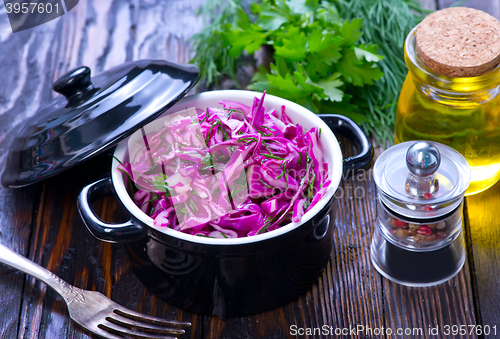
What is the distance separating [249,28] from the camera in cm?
125

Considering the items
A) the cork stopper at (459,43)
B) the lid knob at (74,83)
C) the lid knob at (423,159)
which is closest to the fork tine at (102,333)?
the lid knob at (74,83)

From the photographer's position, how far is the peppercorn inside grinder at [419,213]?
0.86 meters

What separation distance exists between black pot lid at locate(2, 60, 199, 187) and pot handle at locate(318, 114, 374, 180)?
0.29 metres

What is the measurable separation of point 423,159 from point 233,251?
1.17 ft

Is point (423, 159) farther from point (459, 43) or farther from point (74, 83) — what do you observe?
point (74, 83)

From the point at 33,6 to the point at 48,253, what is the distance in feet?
2.77

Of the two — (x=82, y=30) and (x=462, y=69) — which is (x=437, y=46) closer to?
(x=462, y=69)

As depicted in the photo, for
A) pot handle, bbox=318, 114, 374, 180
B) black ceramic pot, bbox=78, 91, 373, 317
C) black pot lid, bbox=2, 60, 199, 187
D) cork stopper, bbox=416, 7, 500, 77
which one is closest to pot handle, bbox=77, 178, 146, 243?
black ceramic pot, bbox=78, 91, 373, 317

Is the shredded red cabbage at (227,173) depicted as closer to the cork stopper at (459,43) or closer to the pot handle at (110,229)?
the pot handle at (110,229)

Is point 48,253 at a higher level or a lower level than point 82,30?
lower

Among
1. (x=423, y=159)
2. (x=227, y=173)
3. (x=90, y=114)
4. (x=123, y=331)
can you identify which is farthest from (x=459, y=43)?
(x=123, y=331)

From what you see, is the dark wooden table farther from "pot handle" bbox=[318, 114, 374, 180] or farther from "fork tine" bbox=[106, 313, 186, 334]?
"pot handle" bbox=[318, 114, 374, 180]

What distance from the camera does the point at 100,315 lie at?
92 centimetres

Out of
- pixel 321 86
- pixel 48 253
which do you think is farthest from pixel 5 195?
pixel 321 86
